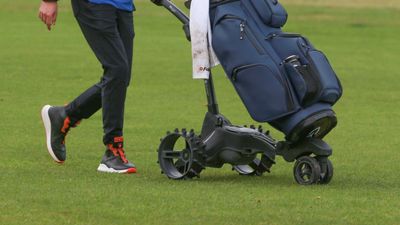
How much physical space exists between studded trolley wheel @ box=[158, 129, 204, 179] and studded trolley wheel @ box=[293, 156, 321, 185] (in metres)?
0.71

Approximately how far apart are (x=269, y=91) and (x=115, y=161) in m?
1.58

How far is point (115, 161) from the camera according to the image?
10.3 metres

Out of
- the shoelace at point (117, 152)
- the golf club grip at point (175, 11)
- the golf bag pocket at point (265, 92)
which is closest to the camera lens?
the golf bag pocket at point (265, 92)

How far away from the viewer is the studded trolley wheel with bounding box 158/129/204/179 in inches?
383

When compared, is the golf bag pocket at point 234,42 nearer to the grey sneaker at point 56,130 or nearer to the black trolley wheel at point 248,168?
the black trolley wheel at point 248,168

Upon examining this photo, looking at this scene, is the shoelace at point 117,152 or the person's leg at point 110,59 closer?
the person's leg at point 110,59

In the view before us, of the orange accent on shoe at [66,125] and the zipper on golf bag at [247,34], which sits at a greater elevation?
the zipper on golf bag at [247,34]

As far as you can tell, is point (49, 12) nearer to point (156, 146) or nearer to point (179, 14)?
point (179, 14)

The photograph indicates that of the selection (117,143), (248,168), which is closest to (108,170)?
(117,143)

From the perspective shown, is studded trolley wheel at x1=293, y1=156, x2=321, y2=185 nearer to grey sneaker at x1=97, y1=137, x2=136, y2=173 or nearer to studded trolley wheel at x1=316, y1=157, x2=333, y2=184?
studded trolley wheel at x1=316, y1=157, x2=333, y2=184

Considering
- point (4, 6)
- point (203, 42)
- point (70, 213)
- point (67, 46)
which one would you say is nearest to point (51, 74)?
point (67, 46)

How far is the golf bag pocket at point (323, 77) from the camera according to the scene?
30.5ft

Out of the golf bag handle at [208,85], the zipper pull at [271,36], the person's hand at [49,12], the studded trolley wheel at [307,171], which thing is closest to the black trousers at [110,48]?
the person's hand at [49,12]

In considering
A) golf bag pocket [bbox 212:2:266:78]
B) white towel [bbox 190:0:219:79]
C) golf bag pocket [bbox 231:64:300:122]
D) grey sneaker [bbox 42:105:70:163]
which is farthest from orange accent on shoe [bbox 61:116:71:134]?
golf bag pocket [bbox 231:64:300:122]
